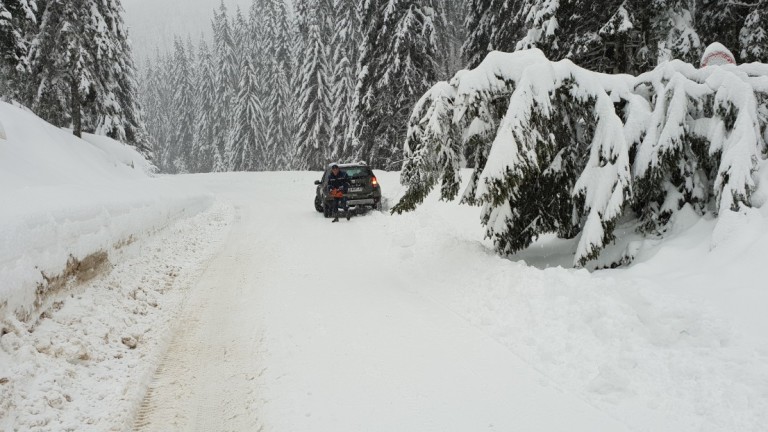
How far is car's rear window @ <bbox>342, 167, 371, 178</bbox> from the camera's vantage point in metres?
15.1

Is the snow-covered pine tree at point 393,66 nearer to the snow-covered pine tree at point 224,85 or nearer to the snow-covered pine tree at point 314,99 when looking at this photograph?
the snow-covered pine tree at point 314,99

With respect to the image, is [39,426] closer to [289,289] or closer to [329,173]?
[289,289]

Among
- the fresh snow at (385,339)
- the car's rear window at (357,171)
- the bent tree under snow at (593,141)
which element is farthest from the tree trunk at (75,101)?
the bent tree under snow at (593,141)

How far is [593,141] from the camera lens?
6.65 m

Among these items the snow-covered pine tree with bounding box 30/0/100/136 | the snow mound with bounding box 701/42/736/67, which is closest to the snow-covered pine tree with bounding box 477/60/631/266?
the snow mound with bounding box 701/42/736/67

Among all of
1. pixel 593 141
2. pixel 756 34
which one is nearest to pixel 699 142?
pixel 593 141

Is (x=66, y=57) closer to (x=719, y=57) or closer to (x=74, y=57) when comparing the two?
(x=74, y=57)

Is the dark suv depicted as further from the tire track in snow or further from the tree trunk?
the tree trunk

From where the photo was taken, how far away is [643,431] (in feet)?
11.0

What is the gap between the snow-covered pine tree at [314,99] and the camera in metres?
36.0

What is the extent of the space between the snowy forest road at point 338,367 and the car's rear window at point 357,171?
→ 23.9 ft

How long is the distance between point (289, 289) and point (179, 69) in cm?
7288

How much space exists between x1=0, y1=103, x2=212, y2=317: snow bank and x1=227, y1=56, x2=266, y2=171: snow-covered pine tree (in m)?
35.0

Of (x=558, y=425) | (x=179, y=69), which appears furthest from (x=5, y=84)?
(x=179, y=69)
